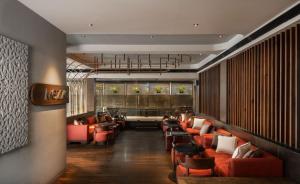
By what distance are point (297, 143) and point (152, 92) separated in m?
13.8

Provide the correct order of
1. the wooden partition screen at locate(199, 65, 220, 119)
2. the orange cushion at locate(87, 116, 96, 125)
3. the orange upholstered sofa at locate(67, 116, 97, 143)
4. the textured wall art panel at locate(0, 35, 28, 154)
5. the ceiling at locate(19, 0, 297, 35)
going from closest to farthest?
the textured wall art panel at locate(0, 35, 28, 154), the ceiling at locate(19, 0, 297, 35), the wooden partition screen at locate(199, 65, 220, 119), the orange upholstered sofa at locate(67, 116, 97, 143), the orange cushion at locate(87, 116, 96, 125)

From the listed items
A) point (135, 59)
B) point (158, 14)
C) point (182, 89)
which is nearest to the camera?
point (158, 14)

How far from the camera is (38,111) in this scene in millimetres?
4895

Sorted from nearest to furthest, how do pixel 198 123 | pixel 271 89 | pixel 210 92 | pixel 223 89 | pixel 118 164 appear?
pixel 271 89
pixel 118 164
pixel 223 89
pixel 198 123
pixel 210 92

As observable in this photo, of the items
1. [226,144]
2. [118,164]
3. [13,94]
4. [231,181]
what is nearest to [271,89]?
[226,144]

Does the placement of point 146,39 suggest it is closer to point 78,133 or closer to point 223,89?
point 223,89

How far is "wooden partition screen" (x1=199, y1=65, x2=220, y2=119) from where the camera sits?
10.2m

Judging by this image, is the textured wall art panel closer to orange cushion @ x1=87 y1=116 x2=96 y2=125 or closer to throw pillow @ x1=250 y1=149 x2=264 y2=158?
throw pillow @ x1=250 y1=149 x2=264 y2=158

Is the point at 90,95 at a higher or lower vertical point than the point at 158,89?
lower

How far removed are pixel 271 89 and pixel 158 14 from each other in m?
2.51

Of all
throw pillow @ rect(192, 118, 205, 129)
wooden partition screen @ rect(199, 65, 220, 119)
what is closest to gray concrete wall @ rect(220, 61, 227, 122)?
wooden partition screen @ rect(199, 65, 220, 119)

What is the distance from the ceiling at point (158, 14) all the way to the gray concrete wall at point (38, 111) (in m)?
0.27

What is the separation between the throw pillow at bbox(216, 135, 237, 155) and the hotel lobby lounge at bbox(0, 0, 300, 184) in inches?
0.8

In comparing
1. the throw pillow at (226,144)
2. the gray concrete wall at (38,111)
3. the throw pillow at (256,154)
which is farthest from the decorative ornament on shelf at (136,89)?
the throw pillow at (256,154)
